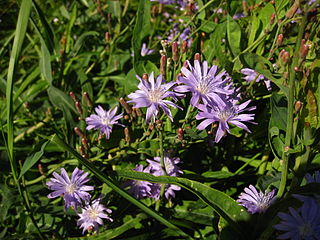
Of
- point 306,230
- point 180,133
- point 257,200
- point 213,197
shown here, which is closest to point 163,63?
point 180,133

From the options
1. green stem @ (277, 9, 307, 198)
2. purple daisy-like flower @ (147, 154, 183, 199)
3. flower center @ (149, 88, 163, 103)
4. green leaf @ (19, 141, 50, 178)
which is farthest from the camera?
purple daisy-like flower @ (147, 154, 183, 199)

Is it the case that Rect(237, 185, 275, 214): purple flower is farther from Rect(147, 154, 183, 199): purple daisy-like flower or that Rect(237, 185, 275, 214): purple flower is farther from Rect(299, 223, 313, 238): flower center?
Rect(147, 154, 183, 199): purple daisy-like flower

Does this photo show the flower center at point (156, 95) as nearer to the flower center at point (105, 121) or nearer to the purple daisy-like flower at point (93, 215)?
the flower center at point (105, 121)

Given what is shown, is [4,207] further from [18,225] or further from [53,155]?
[53,155]

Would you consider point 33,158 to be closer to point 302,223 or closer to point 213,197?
point 213,197

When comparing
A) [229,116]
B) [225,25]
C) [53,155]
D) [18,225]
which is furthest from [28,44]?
[229,116]

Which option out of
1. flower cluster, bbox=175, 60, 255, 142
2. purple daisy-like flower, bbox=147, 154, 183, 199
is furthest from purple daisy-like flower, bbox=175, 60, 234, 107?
purple daisy-like flower, bbox=147, 154, 183, 199
